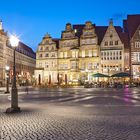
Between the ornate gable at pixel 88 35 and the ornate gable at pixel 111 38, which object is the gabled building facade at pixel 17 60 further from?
the ornate gable at pixel 111 38

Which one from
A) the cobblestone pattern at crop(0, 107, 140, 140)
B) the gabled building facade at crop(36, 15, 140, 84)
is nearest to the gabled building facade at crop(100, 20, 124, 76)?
the gabled building facade at crop(36, 15, 140, 84)

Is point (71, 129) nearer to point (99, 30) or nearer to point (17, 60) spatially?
point (99, 30)

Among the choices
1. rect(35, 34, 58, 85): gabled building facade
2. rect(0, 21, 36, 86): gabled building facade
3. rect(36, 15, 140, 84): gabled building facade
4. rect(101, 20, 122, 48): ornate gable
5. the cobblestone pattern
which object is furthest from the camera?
rect(0, 21, 36, 86): gabled building facade

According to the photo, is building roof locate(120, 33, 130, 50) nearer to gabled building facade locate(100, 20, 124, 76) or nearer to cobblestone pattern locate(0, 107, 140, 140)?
gabled building facade locate(100, 20, 124, 76)

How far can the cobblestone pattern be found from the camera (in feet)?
25.7

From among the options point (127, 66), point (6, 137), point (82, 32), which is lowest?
point (6, 137)

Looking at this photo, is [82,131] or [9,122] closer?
[82,131]

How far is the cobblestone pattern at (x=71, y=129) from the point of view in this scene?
7824mm

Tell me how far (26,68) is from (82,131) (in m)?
103

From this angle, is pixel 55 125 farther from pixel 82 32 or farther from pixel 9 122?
pixel 82 32

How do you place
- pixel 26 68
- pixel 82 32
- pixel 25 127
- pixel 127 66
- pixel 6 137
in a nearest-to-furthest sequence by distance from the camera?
pixel 6 137
pixel 25 127
pixel 127 66
pixel 82 32
pixel 26 68

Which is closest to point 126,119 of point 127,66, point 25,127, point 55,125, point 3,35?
→ point 55,125

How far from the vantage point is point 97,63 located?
222ft

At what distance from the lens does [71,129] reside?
8.95m
